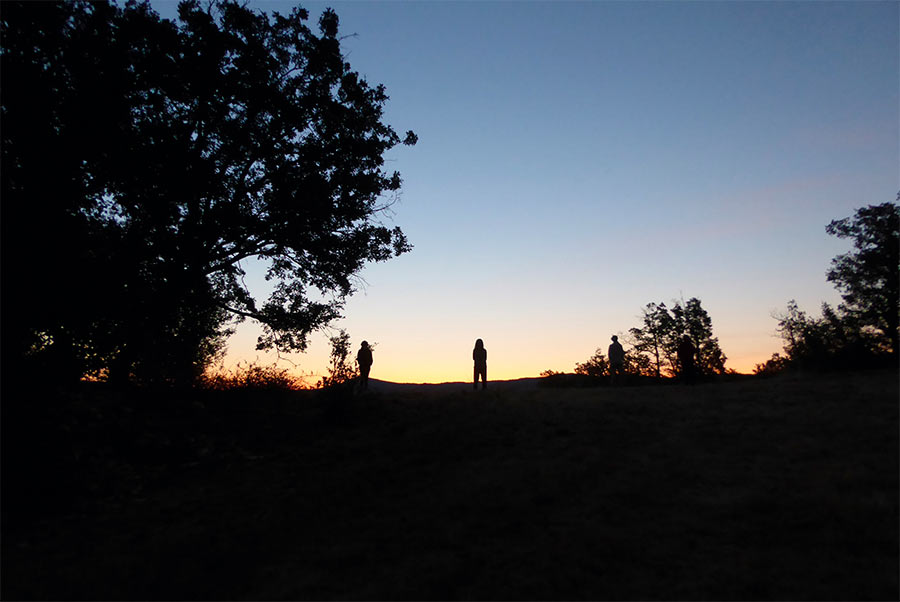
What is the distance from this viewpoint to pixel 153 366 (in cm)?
1454

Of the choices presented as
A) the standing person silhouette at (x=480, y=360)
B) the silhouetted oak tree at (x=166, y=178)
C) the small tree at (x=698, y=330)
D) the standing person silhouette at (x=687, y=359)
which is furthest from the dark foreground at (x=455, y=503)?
the small tree at (x=698, y=330)

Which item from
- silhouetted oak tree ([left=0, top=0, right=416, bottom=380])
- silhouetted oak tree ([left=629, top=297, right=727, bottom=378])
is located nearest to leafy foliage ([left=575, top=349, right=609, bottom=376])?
silhouetted oak tree ([left=629, top=297, right=727, bottom=378])

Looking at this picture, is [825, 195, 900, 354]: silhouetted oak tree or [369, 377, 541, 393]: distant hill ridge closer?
[369, 377, 541, 393]: distant hill ridge

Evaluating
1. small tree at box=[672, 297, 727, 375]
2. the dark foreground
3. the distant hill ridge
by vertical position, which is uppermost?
small tree at box=[672, 297, 727, 375]

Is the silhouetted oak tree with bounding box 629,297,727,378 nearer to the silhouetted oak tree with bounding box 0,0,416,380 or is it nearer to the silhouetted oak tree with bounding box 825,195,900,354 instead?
the silhouetted oak tree with bounding box 825,195,900,354

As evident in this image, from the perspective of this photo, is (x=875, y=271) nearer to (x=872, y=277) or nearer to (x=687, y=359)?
(x=872, y=277)

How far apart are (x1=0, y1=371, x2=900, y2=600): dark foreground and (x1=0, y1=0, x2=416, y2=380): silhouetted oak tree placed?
8.18ft

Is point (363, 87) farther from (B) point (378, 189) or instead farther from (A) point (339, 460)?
(A) point (339, 460)

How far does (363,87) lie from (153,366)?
10942 millimetres

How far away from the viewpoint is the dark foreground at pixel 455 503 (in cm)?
569

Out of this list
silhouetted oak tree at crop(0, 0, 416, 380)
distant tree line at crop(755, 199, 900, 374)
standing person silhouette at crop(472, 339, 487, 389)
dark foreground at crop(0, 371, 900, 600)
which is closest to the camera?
dark foreground at crop(0, 371, 900, 600)

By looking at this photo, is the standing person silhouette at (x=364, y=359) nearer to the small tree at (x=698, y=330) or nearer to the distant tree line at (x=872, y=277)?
the distant tree line at (x=872, y=277)

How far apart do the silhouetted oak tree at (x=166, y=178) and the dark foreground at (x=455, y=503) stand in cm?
249

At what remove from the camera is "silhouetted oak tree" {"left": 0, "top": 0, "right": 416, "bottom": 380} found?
11.8m
